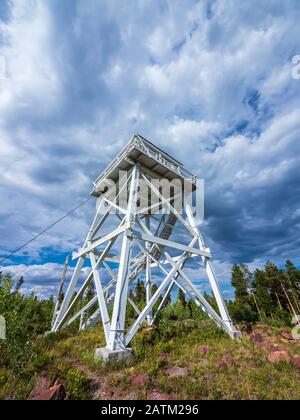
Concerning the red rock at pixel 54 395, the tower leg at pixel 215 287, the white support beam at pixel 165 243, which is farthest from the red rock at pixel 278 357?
the red rock at pixel 54 395

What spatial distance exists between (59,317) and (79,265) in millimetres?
3028

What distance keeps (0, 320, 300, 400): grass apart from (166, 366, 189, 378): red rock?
165mm

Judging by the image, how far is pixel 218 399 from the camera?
4.75 meters

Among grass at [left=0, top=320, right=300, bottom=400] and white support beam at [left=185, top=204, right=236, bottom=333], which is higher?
white support beam at [left=185, top=204, right=236, bottom=333]

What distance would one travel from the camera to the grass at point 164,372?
5.04 metres

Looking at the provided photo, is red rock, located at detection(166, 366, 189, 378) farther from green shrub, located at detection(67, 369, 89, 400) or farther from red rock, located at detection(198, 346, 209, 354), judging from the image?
green shrub, located at detection(67, 369, 89, 400)

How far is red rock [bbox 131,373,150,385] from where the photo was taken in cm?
534

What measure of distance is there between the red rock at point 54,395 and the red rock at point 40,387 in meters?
0.28

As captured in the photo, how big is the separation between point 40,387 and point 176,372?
154 inches

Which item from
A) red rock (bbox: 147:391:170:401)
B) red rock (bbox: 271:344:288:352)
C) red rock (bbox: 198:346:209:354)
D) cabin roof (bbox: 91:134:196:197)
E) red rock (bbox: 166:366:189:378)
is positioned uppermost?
cabin roof (bbox: 91:134:196:197)

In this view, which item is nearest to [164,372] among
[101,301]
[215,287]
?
[101,301]

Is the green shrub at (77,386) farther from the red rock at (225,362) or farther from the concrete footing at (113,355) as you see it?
the red rock at (225,362)

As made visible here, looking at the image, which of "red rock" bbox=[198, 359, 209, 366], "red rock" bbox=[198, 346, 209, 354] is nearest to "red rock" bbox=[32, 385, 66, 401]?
"red rock" bbox=[198, 359, 209, 366]
